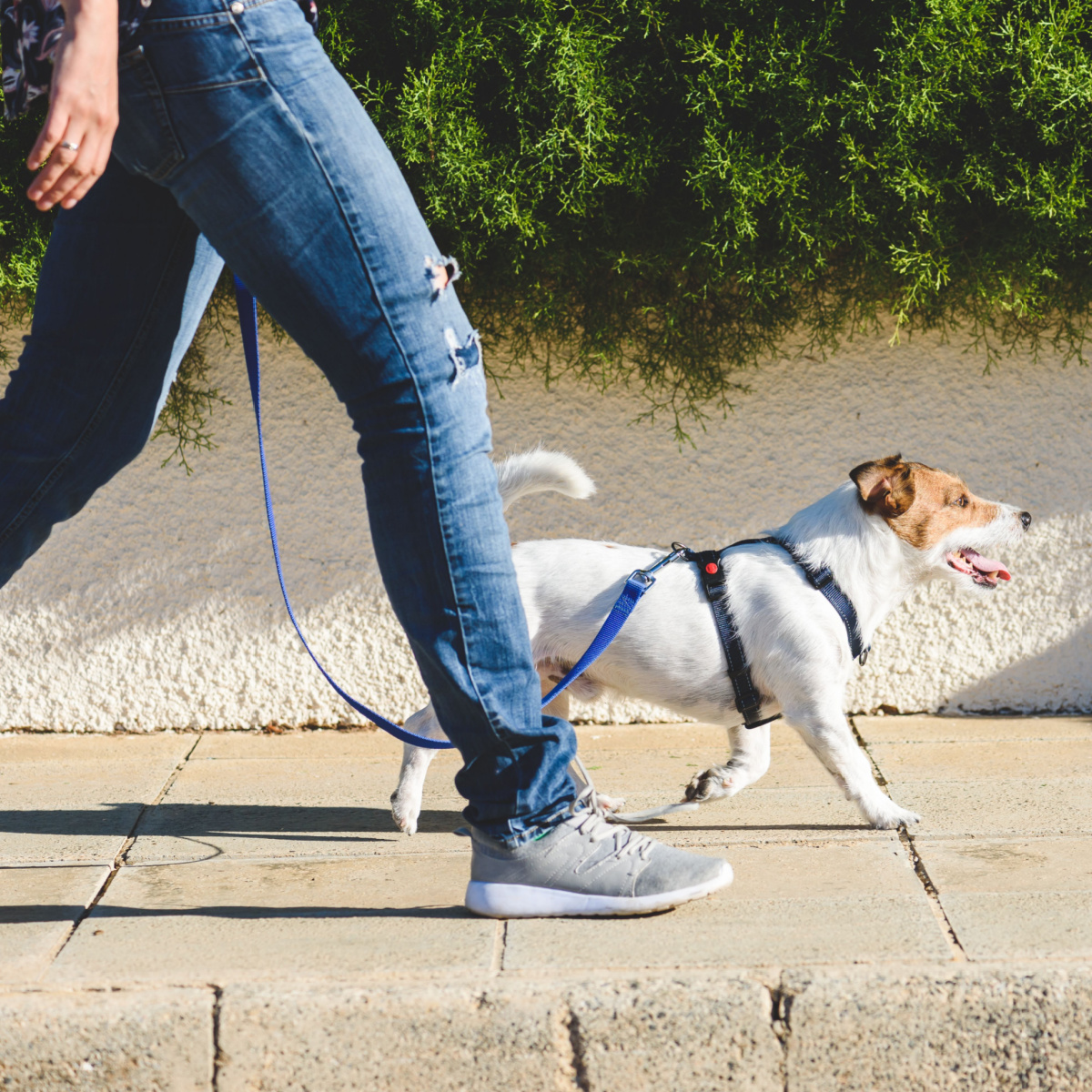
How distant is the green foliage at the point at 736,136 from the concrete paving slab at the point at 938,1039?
238 centimetres

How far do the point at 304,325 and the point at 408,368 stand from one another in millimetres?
183

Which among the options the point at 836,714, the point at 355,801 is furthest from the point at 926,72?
the point at 355,801

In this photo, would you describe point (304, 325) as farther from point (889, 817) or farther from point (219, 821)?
point (889, 817)

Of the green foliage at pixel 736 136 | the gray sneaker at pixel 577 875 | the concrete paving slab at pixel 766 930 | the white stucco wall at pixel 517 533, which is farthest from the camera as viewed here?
the white stucco wall at pixel 517 533

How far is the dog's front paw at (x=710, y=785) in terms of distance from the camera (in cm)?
315

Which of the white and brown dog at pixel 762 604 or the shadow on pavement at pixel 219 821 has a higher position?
the white and brown dog at pixel 762 604

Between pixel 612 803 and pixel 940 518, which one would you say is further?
pixel 940 518

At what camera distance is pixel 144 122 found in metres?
1.79

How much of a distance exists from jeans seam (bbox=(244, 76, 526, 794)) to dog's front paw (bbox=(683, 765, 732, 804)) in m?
1.25

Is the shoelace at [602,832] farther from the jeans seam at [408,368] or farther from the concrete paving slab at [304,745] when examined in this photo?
the concrete paving slab at [304,745]

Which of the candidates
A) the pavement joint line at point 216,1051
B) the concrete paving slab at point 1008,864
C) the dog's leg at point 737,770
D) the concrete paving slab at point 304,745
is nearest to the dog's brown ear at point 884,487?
the dog's leg at point 737,770

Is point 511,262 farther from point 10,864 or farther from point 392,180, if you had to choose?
point 10,864

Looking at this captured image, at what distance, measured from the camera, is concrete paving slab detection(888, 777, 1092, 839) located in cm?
282

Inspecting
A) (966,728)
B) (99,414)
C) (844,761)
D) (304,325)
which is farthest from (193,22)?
(966,728)
